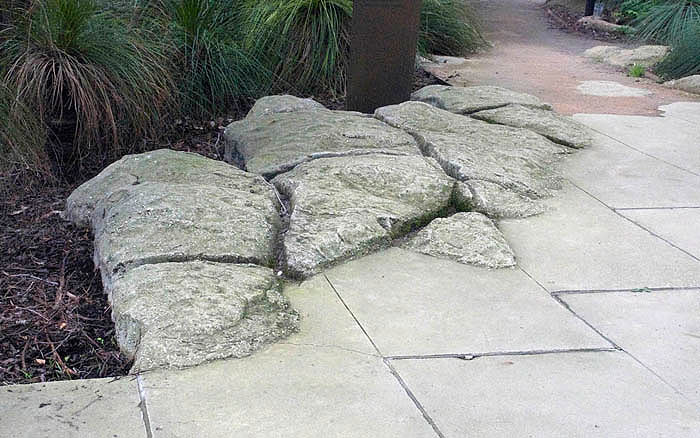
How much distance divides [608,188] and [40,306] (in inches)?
117

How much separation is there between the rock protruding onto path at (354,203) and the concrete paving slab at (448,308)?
0.35ft

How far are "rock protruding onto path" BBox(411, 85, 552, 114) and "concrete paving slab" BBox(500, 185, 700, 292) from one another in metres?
1.60

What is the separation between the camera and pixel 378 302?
309cm

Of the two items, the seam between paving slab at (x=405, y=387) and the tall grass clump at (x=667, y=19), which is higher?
the tall grass clump at (x=667, y=19)

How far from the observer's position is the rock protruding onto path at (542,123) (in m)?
5.30

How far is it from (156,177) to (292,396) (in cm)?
173

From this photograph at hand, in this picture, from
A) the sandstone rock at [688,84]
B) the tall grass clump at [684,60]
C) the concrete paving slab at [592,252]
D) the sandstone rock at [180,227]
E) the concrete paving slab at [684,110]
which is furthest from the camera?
the tall grass clump at [684,60]

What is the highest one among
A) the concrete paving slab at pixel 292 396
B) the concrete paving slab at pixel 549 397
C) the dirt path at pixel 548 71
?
the concrete paving slab at pixel 549 397

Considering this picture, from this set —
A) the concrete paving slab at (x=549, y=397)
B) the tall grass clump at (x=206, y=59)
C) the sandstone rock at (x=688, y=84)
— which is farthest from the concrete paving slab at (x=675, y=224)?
the sandstone rock at (x=688, y=84)

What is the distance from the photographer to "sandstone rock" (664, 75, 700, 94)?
24.9 ft

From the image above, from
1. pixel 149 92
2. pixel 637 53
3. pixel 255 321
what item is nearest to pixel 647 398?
pixel 255 321

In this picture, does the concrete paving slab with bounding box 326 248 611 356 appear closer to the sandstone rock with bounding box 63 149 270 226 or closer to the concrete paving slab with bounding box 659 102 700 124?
the sandstone rock with bounding box 63 149 270 226

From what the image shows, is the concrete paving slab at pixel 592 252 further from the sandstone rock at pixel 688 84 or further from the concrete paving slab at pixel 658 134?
the sandstone rock at pixel 688 84

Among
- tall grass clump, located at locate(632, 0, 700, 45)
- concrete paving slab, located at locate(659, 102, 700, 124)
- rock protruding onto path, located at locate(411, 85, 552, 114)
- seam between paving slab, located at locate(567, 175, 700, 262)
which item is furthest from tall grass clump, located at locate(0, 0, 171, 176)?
tall grass clump, located at locate(632, 0, 700, 45)
